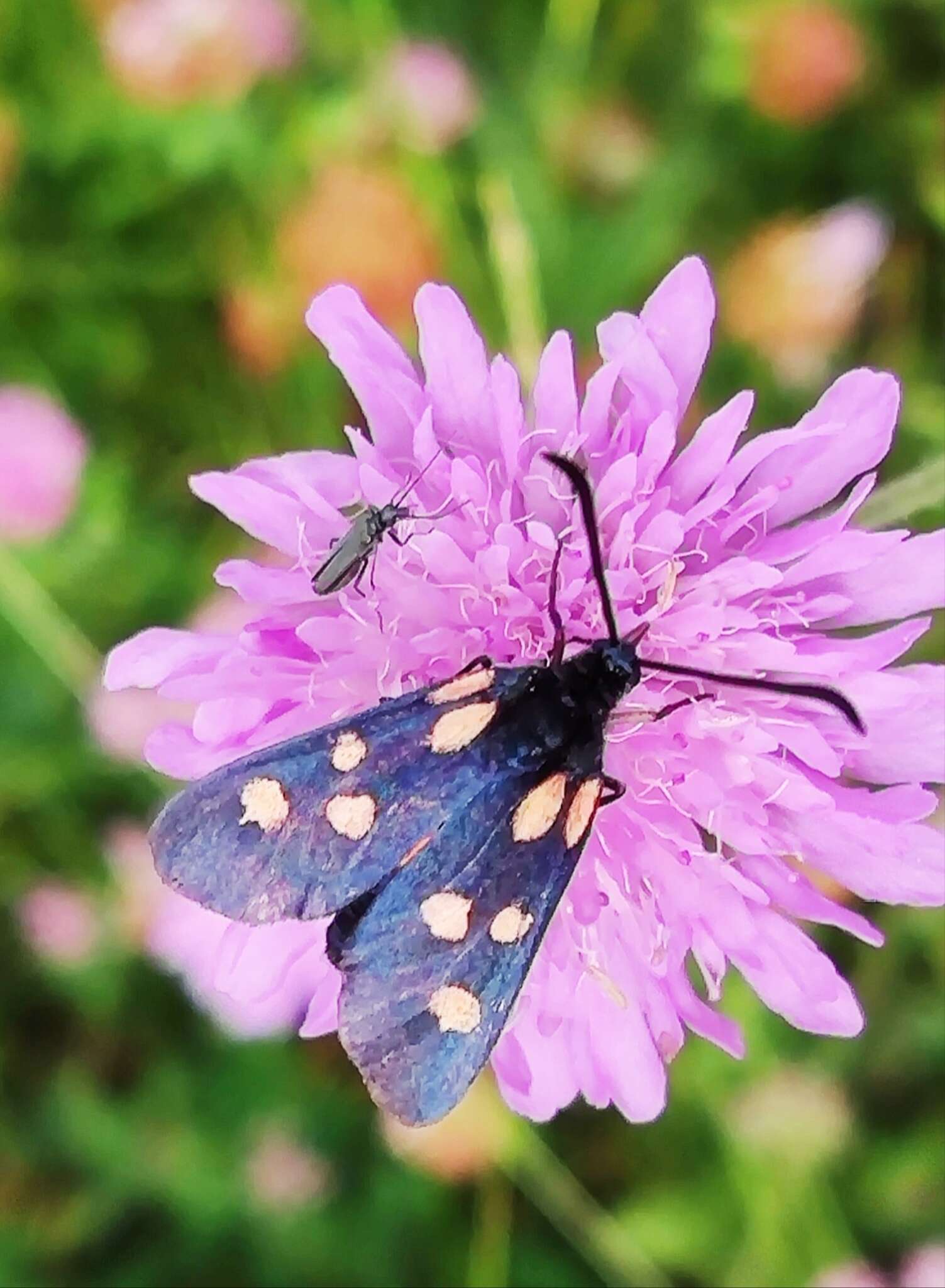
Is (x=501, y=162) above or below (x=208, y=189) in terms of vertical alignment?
below

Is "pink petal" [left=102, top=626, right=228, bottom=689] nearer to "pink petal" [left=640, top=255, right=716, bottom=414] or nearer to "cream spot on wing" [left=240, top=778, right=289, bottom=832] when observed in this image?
"cream spot on wing" [left=240, top=778, right=289, bottom=832]

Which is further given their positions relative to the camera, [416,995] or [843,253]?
[843,253]

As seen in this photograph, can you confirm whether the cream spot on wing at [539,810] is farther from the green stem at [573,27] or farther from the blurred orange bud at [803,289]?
the green stem at [573,27]

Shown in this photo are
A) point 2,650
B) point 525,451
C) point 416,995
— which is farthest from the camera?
point 2,650

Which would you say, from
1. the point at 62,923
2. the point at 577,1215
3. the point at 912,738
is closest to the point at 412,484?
the point at 912,738

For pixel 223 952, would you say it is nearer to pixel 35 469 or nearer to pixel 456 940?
pixel 456 940

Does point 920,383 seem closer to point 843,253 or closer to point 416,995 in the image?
point 843,253

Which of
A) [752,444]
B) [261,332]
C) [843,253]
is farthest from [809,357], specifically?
[752,444]
